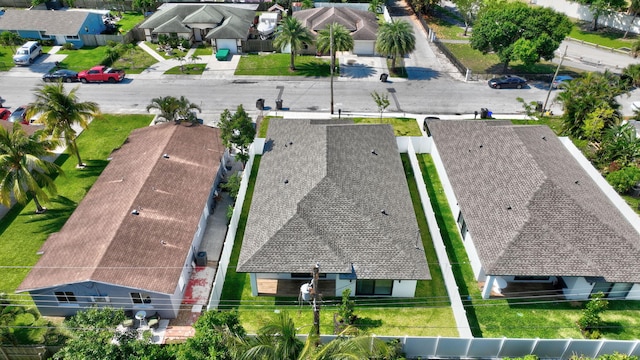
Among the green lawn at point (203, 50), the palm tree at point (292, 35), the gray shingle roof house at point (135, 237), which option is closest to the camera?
the gray shingle roof house at point (135, 237)

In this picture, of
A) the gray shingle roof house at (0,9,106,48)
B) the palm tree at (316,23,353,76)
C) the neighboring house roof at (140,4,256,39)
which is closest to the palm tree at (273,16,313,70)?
the palm tree at (316,23,353,76)

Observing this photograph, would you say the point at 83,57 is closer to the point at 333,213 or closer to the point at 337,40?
the point at 337,40

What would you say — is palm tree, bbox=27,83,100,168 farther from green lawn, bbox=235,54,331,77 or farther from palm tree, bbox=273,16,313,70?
palm tree, bbox=273,16,313,70

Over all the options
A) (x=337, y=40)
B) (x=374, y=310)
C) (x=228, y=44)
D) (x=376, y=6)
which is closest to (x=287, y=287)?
(x=374, y=310)

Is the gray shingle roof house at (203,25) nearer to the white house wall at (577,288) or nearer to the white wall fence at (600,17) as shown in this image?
the white house wall at (577,288)

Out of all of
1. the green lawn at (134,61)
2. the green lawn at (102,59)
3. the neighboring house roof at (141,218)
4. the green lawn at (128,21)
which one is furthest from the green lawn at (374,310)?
the green lawn at (128,21)

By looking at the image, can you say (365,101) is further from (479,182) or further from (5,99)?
(5,99)
